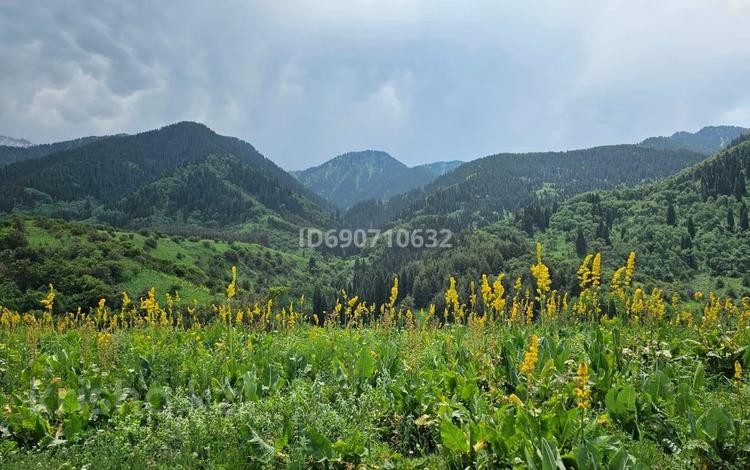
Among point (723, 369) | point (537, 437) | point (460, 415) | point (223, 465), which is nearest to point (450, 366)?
point (460, 415)

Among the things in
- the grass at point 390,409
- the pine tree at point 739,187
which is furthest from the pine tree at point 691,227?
the grass at point 390,409

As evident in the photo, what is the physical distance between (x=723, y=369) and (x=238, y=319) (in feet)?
36.3

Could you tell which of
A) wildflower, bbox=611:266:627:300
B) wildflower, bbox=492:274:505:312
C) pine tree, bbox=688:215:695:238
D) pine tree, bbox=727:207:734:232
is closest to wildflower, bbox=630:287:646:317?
wildflower, bbox=611:266:627:300

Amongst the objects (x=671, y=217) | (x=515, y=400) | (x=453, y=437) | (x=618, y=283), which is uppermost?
(x=671, y=217)

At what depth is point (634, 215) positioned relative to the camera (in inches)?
6900

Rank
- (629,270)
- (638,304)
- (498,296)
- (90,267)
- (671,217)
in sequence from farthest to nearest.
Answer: (671,217) → (90,267) → (638,304) → (629,270) → (498,296)

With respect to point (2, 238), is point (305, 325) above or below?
below

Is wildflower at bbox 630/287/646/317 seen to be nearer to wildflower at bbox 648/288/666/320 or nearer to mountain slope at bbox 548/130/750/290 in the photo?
wildflower at bbox 648/288/666/320

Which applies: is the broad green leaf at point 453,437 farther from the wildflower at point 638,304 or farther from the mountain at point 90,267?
the mountain at point 90,267

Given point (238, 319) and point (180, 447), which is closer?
point (180, 447)

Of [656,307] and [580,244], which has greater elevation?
[580,244]

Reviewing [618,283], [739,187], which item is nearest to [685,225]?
[739,187]

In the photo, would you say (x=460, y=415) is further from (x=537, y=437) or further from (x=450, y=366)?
(x=450, y=366)

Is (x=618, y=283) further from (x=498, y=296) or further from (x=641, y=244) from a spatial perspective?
(x=641, y=244)
